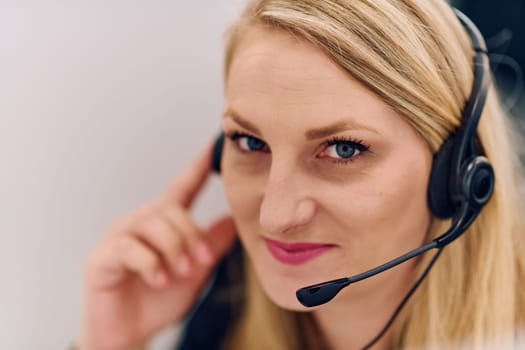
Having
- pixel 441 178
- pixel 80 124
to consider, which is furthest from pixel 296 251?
pixel 80 124

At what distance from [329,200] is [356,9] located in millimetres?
230

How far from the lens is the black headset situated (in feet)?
2.39

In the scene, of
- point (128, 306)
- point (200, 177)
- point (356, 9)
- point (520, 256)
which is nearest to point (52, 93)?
point (200, 177)

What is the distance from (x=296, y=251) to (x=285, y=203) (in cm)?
9

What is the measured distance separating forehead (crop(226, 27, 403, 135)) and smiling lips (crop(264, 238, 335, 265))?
0.16 m

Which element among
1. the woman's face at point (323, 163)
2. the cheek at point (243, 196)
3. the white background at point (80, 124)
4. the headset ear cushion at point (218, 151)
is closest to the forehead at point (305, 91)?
the woman's face at point (323, 163)

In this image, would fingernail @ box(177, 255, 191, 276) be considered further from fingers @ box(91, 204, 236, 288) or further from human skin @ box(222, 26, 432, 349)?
human skin @ box(222, 26, 432, 349)

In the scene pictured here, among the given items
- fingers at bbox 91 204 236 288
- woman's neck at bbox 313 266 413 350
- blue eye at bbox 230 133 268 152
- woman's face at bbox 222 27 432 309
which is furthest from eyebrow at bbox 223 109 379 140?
fingers at bbox 91 204 236 288

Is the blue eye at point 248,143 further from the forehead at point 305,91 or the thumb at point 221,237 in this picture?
the thumb at point 221,237

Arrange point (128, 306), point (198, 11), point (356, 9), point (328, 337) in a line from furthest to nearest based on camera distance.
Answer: point (198, 11), point (128, 306), point (328, 337), point (356, 9)

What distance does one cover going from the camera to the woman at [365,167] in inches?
27.9

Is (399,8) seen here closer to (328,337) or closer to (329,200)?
(329,200)

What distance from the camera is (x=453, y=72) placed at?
2.48 feet

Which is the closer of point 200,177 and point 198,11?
point 200,177
